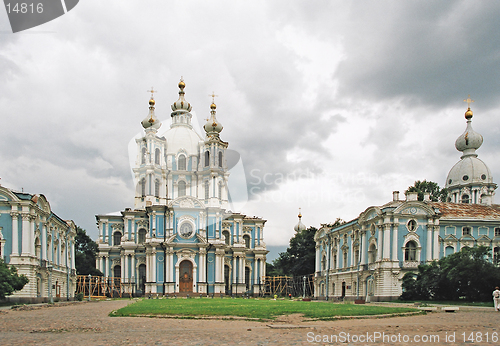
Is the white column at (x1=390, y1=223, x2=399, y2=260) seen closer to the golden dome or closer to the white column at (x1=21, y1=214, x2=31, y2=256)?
the white column at (x1=21, y1=214, x2=31, y2=256)

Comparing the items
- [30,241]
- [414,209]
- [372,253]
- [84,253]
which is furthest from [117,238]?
[414,209]

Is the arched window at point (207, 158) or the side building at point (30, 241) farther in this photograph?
the arched window at point (207, 158)

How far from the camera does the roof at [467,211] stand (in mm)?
41594

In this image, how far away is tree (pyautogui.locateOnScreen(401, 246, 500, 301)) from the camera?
2914 centimetres

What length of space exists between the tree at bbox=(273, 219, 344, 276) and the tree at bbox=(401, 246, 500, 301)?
2501 centimetres

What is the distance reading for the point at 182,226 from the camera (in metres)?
55.8

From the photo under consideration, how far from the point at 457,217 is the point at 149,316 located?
31754 mm

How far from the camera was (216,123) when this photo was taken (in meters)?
65.1

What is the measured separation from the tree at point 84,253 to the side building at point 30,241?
2200 cm

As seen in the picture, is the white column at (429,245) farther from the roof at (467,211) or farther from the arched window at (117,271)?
the arched window at (117,271)

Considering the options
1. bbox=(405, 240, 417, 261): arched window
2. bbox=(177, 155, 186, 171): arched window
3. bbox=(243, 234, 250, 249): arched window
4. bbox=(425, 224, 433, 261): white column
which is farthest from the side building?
bbox=(425, 224, 433, 261): white column

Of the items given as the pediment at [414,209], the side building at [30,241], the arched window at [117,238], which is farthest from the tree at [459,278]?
the arched window at [117,238]

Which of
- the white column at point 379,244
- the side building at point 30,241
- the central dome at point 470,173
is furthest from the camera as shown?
the central dome at point 470,173

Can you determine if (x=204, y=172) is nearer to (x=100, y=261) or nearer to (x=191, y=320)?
(x=100, y=261)
